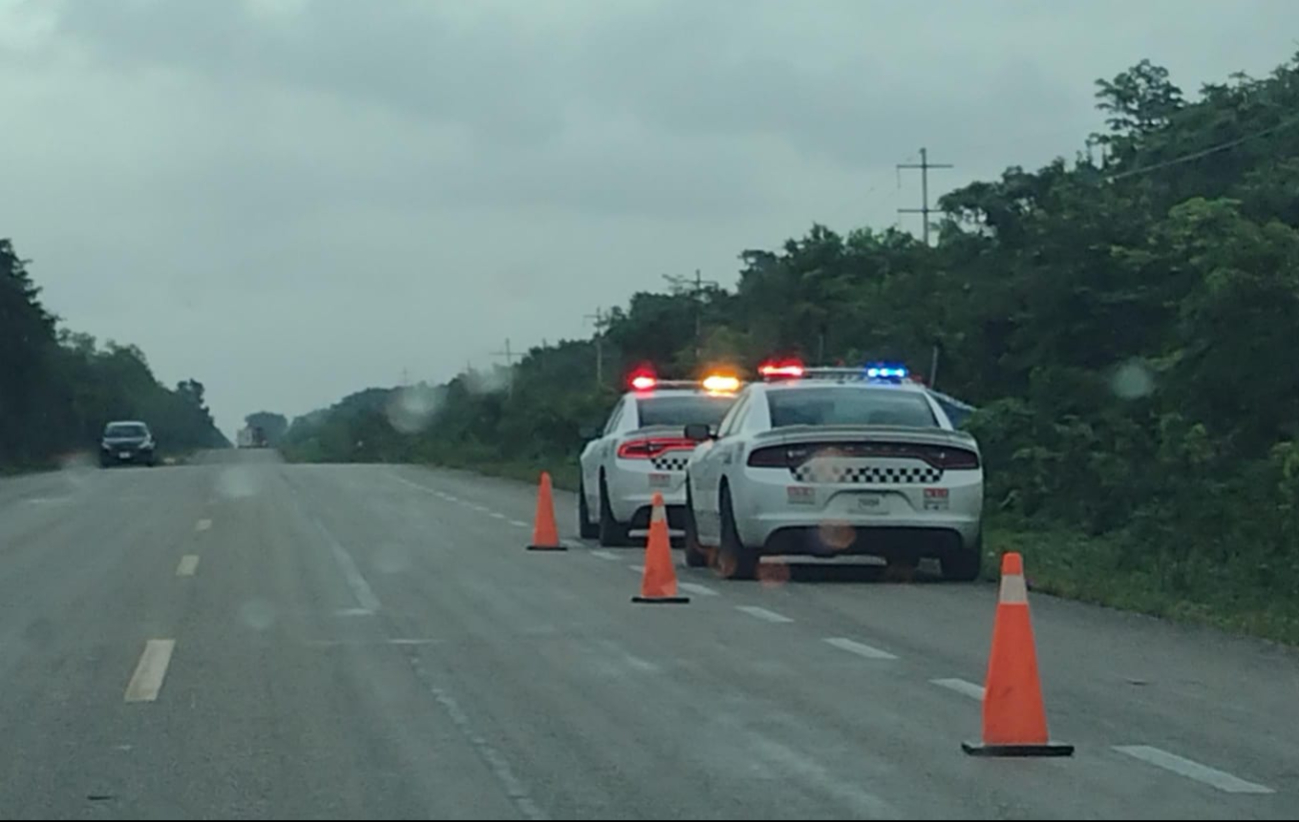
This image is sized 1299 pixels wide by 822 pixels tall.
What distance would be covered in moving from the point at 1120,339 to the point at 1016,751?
94.3ft

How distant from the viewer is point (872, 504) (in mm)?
16938

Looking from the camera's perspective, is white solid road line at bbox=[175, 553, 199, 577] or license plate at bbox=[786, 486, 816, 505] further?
white solid road line at bbox=[175, 553, 199, 577]

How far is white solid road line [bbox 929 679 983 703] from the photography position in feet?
35.3

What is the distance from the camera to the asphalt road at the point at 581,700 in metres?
8.12

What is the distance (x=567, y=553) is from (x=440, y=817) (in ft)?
44.4

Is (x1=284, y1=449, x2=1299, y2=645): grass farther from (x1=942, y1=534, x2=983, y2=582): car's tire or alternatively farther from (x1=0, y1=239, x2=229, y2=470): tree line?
(x1=0, y1=239, x2=229, y2=470): tree line

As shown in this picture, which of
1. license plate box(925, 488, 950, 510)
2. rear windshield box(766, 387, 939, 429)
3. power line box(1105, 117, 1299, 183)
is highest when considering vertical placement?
power line box(1105, 117, 1299, 183)

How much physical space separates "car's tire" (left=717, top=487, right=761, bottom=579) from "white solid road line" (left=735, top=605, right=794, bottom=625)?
2045 mm

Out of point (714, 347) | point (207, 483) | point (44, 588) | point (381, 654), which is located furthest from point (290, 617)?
point (714, 347)

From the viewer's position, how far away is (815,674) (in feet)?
37.9

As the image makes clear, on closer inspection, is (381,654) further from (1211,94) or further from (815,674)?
(1211,94)

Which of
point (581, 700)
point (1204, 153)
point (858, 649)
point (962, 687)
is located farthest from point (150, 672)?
point (1204, 153)

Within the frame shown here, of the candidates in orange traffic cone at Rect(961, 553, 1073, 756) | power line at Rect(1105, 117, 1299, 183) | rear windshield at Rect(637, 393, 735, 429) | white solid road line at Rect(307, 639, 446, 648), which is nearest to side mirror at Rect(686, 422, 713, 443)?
rear windshield at Rect(637, 393, 735, 429)

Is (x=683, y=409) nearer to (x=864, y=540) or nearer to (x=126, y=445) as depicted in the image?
(x=864, y=540)
